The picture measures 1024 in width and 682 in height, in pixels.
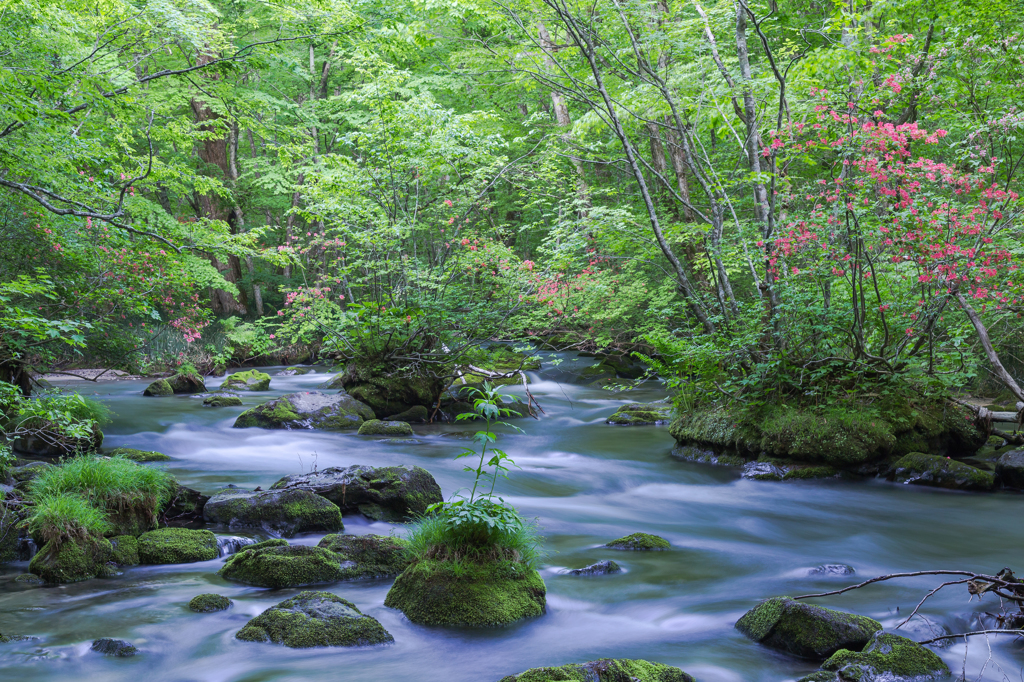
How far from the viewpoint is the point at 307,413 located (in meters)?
12.0

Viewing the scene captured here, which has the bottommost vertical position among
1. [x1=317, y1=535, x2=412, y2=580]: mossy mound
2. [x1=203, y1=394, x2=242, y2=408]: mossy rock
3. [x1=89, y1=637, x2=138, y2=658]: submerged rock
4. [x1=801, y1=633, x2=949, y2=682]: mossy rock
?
[x1=89, y1=637, x2=138, y2=658]: submerged rock

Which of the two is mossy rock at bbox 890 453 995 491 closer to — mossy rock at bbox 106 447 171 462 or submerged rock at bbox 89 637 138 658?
submerged rock at bbox 89 637 138 658

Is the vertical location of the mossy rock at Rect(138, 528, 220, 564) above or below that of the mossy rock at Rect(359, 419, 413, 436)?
below

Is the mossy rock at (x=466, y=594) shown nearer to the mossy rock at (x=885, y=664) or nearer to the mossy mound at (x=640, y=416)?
the mossy rock at (x=885, y=664)

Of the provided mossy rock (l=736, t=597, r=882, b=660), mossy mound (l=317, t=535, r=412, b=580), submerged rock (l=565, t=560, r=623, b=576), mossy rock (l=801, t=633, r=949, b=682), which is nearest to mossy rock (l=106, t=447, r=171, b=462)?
mossy mound (l=317, t=535, r=412, b=580)

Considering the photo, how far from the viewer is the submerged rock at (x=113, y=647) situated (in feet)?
13.3

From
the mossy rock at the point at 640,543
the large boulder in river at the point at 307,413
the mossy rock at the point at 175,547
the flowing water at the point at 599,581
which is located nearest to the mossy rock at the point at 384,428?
the large boulder in river at the point at 307,413

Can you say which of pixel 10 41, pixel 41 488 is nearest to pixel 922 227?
pixel 41 488

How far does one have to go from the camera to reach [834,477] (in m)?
8.69

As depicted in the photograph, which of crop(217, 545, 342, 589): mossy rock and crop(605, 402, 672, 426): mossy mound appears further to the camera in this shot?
crop(605, 402, 672, 426): mossy mound

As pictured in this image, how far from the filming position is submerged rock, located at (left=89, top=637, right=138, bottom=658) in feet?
13.3

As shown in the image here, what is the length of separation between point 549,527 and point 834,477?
4.10m

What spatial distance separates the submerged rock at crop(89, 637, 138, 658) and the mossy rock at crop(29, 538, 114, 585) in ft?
4.08

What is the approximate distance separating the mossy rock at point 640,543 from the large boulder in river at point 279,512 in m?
2.65
